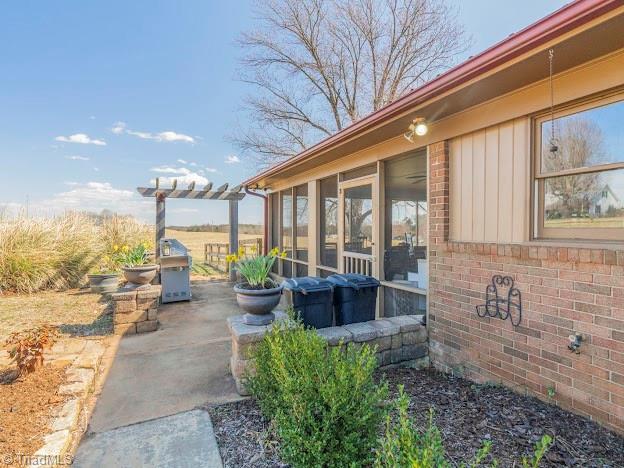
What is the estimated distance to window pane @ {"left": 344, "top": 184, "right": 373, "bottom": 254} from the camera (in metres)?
4.76

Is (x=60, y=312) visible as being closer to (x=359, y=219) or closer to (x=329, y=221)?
(x=329, y=221)

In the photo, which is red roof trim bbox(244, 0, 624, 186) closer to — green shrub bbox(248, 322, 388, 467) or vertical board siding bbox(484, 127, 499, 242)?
vertical board siding bbox(484, 127, 499, 242)

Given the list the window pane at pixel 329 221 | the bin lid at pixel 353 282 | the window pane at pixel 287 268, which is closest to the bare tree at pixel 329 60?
the window pane at pixel 287 268

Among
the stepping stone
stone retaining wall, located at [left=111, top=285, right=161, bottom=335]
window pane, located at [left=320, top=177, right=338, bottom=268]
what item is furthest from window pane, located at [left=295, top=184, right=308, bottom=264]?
the stepping stone

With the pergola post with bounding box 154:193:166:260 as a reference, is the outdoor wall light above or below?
above

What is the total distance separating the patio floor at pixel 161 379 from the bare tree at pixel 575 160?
3126 millimetres

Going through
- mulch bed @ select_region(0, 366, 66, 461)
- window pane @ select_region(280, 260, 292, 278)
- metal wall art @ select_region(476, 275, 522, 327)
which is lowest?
mulch bed @ select_region(0, 366, 66, 461)

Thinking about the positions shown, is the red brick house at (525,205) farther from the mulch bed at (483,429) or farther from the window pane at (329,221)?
the window pane at (329,221)

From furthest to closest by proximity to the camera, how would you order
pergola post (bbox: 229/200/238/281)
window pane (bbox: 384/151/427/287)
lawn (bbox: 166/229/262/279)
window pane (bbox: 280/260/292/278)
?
1. lawn (bbox: 166/229/262/279)
2. pergola post (bbox: 229/200/238/281)
3. window pane (bbox: 280/260/292/278)
4. window pane (bbox: 384/151/427/287)

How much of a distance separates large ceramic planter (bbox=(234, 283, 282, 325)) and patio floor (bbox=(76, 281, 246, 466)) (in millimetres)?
654

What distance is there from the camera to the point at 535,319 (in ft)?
8.70

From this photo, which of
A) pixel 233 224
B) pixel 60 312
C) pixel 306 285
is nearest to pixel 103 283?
pixel 60 312

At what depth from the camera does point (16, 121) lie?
1287 cm

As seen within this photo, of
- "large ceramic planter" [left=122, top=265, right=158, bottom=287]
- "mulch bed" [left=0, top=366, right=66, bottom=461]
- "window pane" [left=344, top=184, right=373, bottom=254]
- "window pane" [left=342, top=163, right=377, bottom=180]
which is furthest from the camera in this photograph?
"large ceramic planter" [left=122, top=265, right=158, bottom=287]
